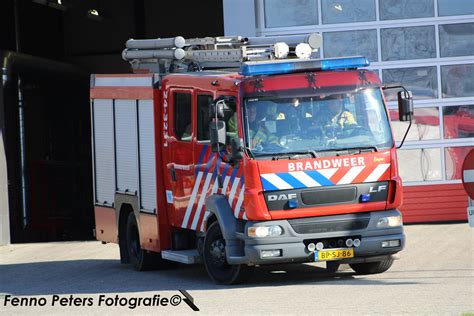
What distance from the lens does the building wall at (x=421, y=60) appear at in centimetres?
2125

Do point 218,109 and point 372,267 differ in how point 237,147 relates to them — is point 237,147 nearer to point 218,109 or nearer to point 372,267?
point 218,109

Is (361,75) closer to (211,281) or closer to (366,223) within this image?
(366,223)

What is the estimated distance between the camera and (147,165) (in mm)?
17328

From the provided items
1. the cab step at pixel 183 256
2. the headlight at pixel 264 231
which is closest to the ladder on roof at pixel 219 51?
the cab step at pixel 183 256

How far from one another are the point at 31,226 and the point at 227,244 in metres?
16.9

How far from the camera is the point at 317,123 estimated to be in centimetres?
1438

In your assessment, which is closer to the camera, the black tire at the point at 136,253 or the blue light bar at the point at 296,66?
the blue light bar at the point at 296,66

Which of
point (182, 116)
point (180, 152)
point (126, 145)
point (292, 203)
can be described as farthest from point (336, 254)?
point (126, 145)

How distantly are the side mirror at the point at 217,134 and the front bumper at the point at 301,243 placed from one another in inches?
38.8

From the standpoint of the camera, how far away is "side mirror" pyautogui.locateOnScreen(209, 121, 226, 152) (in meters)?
14.3

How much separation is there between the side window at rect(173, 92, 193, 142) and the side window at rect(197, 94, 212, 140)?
0.29 m

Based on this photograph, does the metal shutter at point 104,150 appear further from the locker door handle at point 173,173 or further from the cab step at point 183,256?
the cab step at point 183,256

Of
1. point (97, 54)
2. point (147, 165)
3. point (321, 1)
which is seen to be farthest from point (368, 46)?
point (97, 54)

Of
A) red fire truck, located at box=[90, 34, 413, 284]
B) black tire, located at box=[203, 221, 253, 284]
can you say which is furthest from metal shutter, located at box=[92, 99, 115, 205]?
black tire, located at box=[203, 221, 253, 284]
